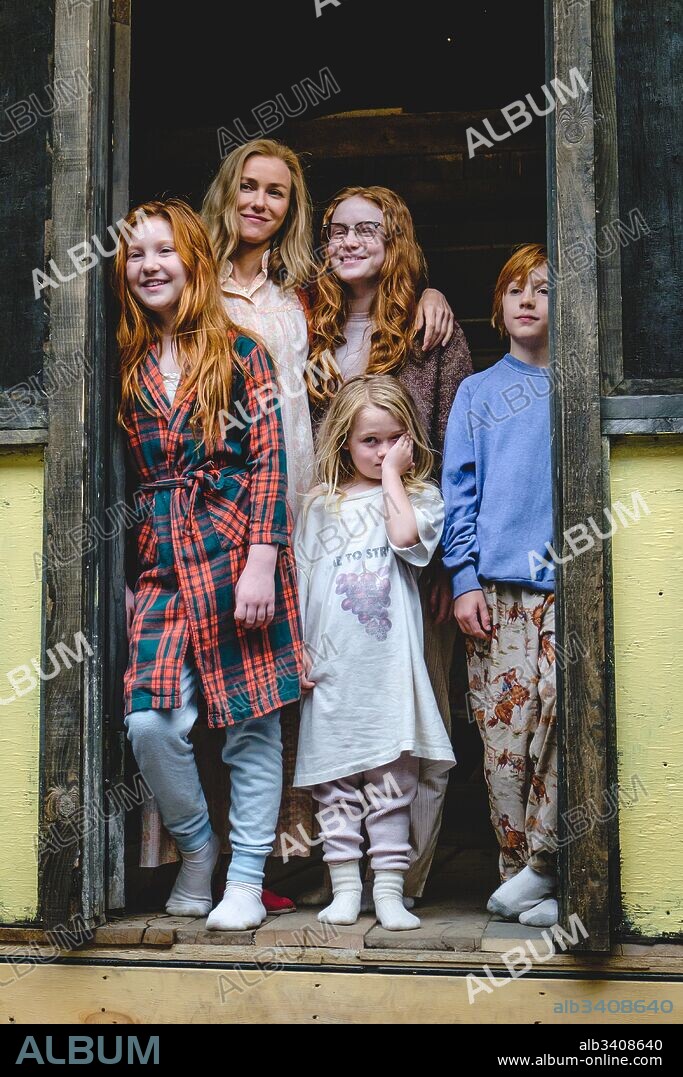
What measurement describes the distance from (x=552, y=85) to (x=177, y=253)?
125 cm

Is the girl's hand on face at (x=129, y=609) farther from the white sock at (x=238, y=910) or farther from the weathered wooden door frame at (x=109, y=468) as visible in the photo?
the white sock at (x=238, y=910)

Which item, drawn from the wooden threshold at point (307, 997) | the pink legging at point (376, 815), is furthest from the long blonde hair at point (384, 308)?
the wooden threshold at point (307, 997)

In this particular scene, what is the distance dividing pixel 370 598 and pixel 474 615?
1.07 ft

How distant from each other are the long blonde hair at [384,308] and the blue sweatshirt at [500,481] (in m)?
0.31

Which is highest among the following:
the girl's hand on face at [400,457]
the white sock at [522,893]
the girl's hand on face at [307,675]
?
the girl's hand on face at [400,457]

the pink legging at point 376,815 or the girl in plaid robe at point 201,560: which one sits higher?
the girl in plaid robe at point 201,560

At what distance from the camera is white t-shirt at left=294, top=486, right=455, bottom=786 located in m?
3.98

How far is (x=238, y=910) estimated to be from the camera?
3.82 m

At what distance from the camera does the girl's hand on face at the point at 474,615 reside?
4.08m

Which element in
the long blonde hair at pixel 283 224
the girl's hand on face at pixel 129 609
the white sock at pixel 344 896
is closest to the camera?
the white sock at pixel 344 896

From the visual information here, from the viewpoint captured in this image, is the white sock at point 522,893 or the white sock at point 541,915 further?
the white sock at point 522,893

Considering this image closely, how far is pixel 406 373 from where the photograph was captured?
446cm
